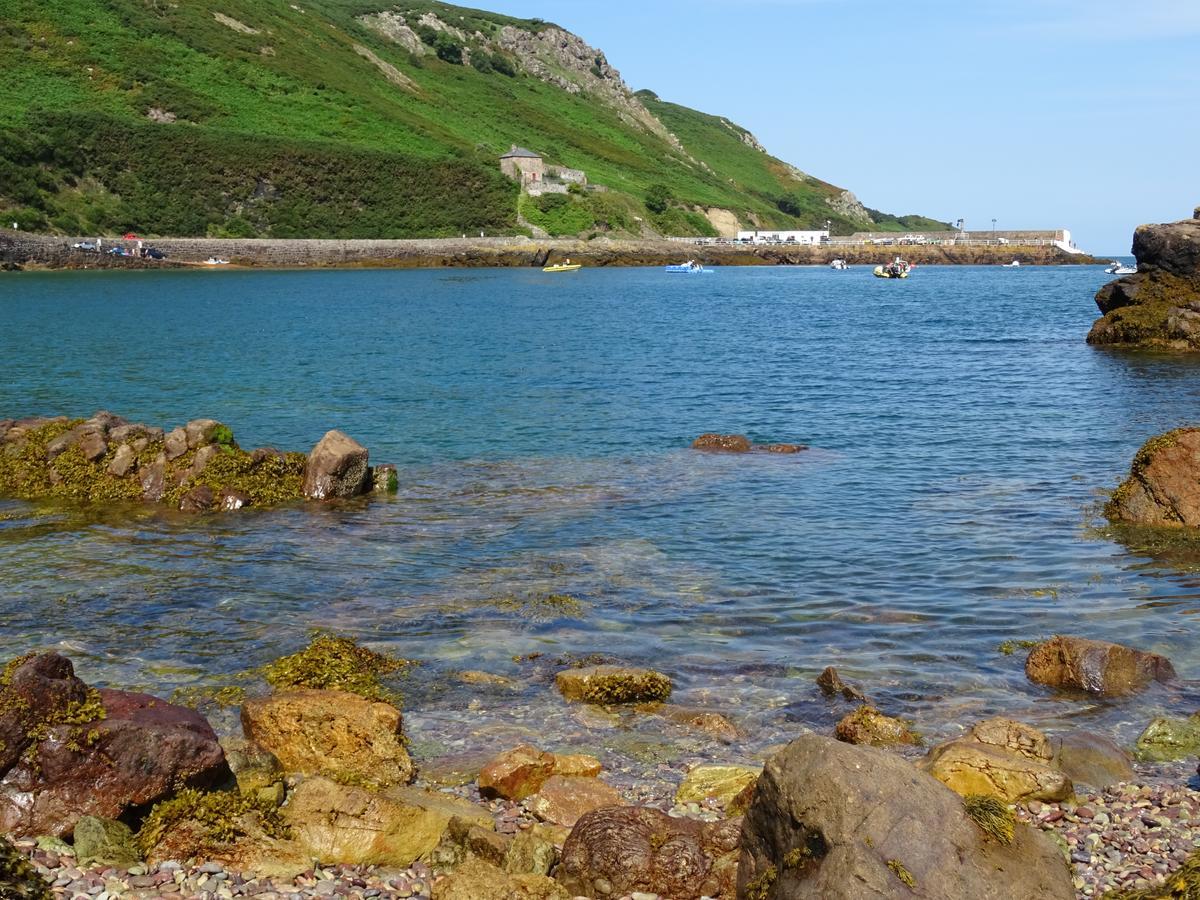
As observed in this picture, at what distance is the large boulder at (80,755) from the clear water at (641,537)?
3214 mm

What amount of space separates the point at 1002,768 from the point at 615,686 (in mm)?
4983

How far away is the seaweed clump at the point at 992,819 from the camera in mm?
8086

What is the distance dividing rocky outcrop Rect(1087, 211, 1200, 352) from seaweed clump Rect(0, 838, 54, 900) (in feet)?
194

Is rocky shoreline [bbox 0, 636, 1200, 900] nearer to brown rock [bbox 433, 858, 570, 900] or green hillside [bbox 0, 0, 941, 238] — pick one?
brown rock [bbox 433, 858, 570, 900]

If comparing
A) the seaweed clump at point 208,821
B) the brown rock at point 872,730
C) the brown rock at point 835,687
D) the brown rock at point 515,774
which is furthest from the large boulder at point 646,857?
the brown rock at point 835,687

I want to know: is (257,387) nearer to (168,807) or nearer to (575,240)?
(168,807)

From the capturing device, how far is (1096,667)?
14.3 meters

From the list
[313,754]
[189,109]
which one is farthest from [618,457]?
[189,109]

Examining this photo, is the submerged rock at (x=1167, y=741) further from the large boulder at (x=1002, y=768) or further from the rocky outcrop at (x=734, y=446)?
the rocky outcrop at (x=734, y=446)

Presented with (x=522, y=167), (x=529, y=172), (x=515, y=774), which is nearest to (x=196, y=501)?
(x=515, y=774)

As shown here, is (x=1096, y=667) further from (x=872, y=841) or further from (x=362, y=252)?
(x=362, y=252)

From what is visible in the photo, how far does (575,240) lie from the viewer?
175 m

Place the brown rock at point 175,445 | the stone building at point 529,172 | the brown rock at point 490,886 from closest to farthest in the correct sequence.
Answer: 1. the brown rock at point 490,886
2. the brown rock at point 175,445
3. the stone building at point 529,172

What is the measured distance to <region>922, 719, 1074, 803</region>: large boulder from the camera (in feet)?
34.9
